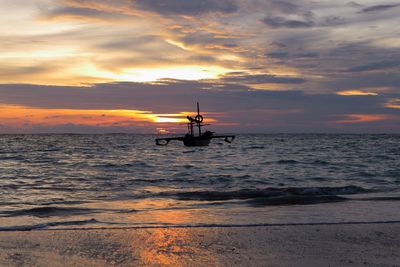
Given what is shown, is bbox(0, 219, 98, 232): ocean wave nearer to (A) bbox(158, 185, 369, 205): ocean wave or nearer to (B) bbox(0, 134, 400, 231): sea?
(B) bbox(0, 134, 400, 231): sea

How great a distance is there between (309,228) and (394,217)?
3.08m

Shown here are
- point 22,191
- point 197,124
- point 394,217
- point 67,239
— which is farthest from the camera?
point 197,124

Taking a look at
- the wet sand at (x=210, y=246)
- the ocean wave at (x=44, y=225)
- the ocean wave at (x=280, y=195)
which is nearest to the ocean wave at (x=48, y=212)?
the ocean wave at (x=44, y=225)

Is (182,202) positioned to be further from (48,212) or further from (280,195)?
(48,212)

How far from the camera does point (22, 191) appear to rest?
20.0 metres

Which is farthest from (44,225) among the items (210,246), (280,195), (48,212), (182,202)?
(280,195)

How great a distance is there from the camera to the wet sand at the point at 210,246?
736 cm

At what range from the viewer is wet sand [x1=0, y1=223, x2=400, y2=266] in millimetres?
7355

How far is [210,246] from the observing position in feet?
27.4

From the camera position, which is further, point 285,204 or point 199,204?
point 199,204

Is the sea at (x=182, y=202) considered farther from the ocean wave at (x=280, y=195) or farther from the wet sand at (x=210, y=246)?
the wet sand at (x=210, y=246)

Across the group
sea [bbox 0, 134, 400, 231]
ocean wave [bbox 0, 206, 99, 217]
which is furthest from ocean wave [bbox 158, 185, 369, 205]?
ocean wave [bbox 0, 206, 99, 217]

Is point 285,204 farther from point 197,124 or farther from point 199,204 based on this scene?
point 197,124

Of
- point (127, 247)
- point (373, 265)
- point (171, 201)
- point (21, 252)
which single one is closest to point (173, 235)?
point (127, 247)
